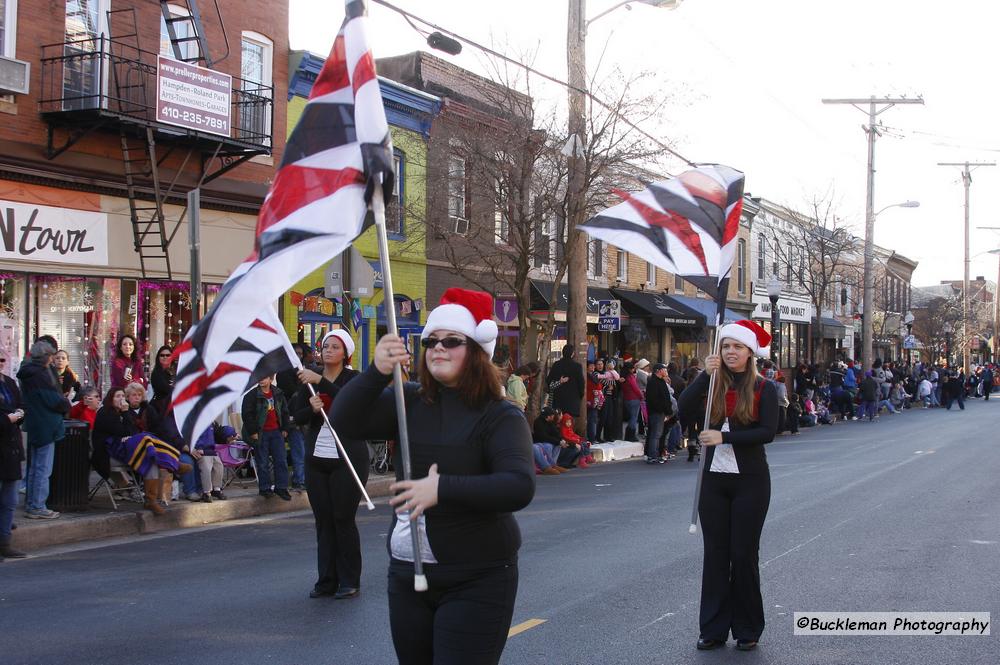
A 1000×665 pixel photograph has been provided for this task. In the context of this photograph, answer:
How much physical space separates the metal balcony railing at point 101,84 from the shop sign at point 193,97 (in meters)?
0.16

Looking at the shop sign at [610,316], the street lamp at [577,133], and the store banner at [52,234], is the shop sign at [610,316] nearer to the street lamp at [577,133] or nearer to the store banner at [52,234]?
the street lamp at [577,133]

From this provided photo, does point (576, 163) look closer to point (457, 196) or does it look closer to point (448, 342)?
point (457, 196)

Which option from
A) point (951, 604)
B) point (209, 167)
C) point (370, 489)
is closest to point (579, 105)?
point (209, 167)

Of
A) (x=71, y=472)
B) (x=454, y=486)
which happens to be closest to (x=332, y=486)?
(x=454, y=486)

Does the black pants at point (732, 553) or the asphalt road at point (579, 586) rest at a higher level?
the black pants at point (732, 553)

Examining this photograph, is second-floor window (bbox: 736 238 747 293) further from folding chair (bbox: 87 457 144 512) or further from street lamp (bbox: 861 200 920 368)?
folding chair (bbox: 87 457 144 512)

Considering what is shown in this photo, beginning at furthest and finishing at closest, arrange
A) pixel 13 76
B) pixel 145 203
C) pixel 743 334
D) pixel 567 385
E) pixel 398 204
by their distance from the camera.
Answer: pixel 398 204
pixel 567 385
pixel 145 203
pixel 13 76
pixel 743 334

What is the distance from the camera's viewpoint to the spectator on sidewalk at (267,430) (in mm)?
11094

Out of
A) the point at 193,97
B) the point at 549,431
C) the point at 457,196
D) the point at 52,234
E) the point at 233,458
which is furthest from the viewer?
the point at 457,196

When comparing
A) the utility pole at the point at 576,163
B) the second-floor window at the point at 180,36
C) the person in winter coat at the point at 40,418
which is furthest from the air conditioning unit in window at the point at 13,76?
the utility pole at the point at 576,163

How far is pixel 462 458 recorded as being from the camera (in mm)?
3516

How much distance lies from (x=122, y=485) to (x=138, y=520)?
83 cm

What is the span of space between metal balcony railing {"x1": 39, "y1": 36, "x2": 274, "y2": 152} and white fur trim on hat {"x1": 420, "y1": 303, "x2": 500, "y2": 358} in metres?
12.3

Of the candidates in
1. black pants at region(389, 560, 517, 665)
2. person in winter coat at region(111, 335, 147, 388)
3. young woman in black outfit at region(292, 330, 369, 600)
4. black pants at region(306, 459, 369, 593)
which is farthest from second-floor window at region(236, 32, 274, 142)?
black pants at region(389, 560, 517, 665)
